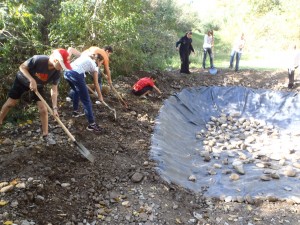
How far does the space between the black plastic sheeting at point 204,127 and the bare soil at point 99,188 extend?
29cm

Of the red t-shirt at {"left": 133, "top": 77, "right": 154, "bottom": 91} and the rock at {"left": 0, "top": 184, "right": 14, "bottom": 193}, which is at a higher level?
the red t-shirt at {"left": 133, "top": 77, "right": 154, "bottom": 91}

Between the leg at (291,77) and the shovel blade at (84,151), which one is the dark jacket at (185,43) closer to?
the leg at (291,77)

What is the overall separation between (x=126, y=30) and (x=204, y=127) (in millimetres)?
2858

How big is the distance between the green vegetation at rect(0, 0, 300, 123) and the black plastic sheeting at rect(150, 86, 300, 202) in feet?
6.00

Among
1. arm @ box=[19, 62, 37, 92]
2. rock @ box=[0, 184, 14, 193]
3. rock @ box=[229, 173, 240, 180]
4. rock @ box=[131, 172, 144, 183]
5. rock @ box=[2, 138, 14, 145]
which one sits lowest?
rock @ box=[229, 173, 240, 180]

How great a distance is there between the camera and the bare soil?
112 inches

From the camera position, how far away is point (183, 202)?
3568 millimetres

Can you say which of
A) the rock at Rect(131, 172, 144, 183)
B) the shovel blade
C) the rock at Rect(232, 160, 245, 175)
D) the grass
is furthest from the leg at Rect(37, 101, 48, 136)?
the grass

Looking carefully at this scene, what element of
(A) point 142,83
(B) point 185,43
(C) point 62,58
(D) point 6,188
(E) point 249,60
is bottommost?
(D) point 6,188

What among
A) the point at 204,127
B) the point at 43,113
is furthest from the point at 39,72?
the point at 204,127

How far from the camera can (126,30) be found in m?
6.16

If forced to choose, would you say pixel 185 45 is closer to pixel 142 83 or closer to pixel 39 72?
pixel 142 83

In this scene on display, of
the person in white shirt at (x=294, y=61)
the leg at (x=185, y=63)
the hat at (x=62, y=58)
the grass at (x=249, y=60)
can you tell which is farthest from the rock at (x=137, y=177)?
the grass at (x=249, y=60)

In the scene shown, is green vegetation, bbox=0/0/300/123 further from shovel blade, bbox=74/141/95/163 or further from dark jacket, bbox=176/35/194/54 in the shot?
shovel blade, bbox=74/141/95/163
